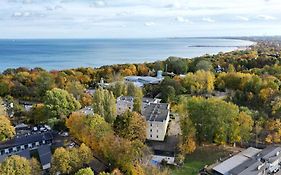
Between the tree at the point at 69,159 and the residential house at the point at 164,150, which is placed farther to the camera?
the residential house at the point at 164,150

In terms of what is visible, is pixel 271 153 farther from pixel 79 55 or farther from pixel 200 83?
pixel 79 55

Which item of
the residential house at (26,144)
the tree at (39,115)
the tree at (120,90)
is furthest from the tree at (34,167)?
the tree at (120,90)

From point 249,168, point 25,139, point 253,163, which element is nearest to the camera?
point 249,168

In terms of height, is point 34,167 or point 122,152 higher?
point 122,152

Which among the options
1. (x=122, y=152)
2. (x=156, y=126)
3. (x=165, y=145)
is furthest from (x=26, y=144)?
(x=165, y=145)

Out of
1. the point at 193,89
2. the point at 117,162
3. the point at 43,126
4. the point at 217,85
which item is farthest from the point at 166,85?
the point at 117,162

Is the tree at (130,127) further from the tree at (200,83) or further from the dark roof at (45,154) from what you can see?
the tree at (200,83)
